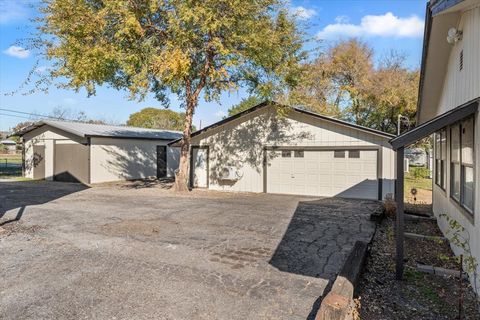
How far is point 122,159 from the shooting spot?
2008 cm

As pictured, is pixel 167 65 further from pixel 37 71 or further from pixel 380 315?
pixel 380 315

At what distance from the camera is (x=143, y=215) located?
9.37 m

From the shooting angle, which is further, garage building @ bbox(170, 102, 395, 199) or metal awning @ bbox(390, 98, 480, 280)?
garage building @ bbox(170, 102, 395, 199)

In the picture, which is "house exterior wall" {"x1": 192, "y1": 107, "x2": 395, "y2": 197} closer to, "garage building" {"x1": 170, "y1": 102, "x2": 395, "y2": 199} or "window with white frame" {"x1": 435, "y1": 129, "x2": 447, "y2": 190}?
"garage building" {"x1": 170, "y1": 102, "x2": 395, "y2": 199}

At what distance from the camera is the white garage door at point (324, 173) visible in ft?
42.7

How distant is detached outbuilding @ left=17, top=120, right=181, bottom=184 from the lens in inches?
720

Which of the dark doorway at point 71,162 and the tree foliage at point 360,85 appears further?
the tree foliage at point 360,85

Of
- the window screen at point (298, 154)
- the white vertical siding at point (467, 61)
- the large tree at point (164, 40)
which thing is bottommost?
the window screen at point (298, 154)

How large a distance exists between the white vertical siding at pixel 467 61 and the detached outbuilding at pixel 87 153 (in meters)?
16.5

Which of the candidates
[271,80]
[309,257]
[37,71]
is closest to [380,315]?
[309,257]

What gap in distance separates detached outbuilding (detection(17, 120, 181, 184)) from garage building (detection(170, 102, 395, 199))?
5.06m

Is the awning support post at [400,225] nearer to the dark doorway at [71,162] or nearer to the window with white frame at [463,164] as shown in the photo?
the window with white frame at [463,164]

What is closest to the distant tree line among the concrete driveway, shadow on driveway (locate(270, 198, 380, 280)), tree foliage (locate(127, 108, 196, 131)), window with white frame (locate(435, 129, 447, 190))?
shadow on driveway (locate(270, 198, 380, 280))

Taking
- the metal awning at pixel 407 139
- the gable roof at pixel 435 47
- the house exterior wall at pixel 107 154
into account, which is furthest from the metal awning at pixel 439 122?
the house exterior wall at pixel 107 154
